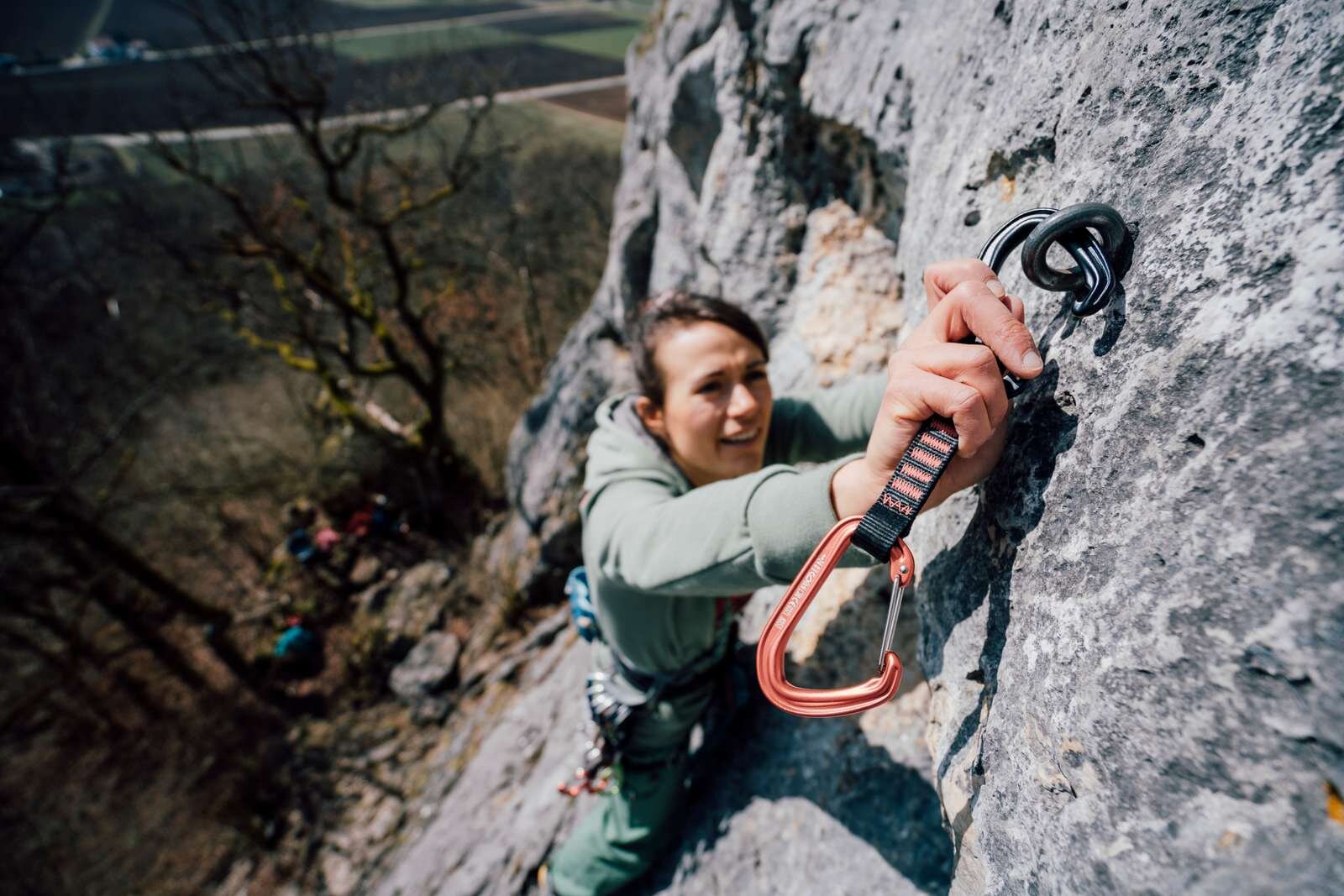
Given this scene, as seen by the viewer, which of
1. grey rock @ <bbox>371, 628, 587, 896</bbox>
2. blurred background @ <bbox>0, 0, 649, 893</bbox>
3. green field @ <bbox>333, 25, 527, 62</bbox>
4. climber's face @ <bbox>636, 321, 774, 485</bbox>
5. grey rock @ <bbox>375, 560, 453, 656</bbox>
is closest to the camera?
climber's face @ <bbox>636, 321, 774, 485</bbox>

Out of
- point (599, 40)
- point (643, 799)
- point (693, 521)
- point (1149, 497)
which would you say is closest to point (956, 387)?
point (1149, 497)

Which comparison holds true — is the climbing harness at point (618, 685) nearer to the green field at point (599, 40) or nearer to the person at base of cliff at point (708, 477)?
the person at base of cliff at point (708, 477)

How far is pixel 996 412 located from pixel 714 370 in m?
0.94

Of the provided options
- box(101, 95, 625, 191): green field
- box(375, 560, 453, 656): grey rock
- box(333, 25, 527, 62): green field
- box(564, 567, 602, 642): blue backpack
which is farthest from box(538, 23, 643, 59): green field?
box(564, 567, 602, 642): blue backpack

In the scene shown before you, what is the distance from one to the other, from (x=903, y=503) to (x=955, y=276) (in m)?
0.44

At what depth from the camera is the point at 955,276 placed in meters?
1.02

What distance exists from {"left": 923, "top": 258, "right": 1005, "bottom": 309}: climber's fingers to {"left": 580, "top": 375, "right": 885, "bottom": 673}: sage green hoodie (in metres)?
0.34

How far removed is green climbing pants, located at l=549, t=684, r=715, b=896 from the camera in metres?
2.24

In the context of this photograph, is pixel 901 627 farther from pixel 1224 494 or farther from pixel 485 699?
pixel 485 699

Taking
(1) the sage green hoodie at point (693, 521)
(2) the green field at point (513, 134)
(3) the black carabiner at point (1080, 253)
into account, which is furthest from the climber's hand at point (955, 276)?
(2) the green field at point (513, 134)

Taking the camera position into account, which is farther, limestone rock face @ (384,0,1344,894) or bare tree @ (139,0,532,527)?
bare tree @ (139,0,532,527)

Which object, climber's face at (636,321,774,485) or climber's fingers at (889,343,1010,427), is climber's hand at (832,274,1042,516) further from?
climber's face at (636,321,774,485)

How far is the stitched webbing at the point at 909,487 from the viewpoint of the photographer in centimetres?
84

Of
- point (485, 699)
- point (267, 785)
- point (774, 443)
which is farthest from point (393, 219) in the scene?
point (774, 443)
